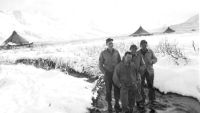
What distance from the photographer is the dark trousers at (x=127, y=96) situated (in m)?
5.52

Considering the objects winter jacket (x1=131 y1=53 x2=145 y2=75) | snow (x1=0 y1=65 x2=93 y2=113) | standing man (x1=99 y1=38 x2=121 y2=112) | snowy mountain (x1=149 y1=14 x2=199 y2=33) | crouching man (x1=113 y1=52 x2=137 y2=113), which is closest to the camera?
crouching man (x1=113 y1=52 x2=137 y2=113)

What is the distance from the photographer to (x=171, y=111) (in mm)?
6227

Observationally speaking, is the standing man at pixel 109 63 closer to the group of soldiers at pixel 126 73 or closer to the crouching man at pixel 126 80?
the group of soldiers at pixel 126 73

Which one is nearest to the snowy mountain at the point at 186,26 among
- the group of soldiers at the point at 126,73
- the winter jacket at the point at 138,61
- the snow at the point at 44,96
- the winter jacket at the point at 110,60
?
the group of soldiers at the point at 126,73

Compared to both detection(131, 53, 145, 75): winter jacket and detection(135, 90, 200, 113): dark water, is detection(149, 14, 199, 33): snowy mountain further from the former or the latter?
detection(131, 53, 145, 75): winter jacket

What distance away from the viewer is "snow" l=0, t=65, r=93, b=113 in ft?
19.1

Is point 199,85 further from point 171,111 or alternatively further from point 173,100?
point 171,111

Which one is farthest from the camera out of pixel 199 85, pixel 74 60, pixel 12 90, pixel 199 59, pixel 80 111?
pixel 74 60

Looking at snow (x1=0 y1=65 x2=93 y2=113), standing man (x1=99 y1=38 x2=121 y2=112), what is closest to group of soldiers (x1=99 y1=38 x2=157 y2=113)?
standing man (x1=99 y1=38 x2=121 y2=112)

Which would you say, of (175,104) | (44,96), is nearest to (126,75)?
(175,104)

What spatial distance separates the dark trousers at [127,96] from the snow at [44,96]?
1.17 metres

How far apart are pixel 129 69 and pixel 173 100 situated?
2.70 metres

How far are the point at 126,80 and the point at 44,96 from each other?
2952 millimetres

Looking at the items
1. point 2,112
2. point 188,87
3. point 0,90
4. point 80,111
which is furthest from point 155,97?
point 0,90
